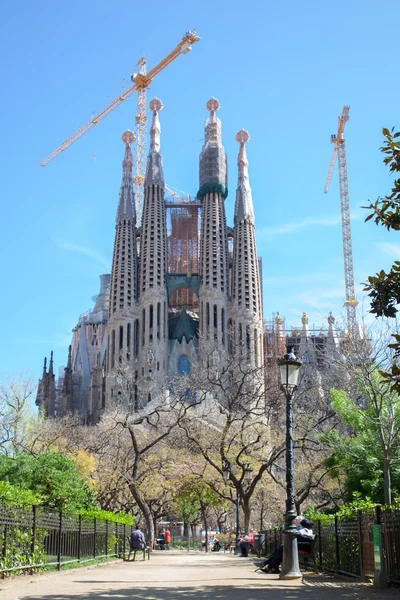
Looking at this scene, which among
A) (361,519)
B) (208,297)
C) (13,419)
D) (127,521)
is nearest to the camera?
(361,519)

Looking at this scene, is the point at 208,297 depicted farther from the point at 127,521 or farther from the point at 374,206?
Result: the point at 374,206

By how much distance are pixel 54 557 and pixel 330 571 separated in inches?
249

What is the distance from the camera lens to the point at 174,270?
111 metres

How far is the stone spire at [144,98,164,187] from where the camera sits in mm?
100000

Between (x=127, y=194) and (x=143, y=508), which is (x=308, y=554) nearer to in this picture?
(x=143, y=508)

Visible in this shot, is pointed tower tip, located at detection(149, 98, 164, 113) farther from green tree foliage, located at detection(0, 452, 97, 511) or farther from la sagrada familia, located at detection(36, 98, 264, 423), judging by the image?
green tree foliage, located at detection(0, 452, 97, 511)

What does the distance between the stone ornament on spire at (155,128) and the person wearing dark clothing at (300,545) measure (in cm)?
9079

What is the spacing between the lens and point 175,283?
9981 centimetres

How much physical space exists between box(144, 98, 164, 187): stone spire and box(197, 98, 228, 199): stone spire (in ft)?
19.9

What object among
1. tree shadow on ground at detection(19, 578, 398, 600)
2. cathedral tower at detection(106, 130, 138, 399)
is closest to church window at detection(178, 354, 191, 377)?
cathedral tower at detection(106, 130, 138, 399)

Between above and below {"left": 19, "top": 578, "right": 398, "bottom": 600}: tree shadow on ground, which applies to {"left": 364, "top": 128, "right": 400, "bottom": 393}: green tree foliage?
above

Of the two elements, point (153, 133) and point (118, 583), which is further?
point (153, 133)

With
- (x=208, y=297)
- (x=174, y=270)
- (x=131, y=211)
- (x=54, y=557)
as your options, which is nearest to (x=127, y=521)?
(x=54, y=557)

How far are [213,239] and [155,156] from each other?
16318mm
